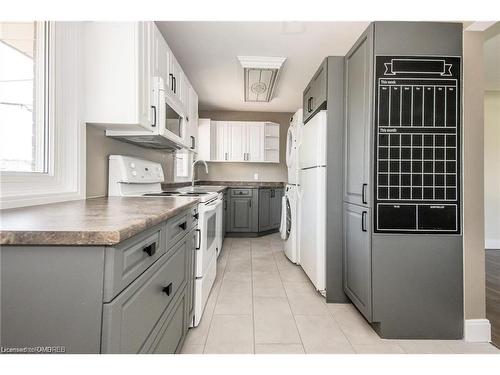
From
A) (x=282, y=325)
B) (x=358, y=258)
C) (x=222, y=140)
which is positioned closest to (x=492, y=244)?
(x=358, y=258)

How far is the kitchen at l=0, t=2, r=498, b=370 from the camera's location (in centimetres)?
63

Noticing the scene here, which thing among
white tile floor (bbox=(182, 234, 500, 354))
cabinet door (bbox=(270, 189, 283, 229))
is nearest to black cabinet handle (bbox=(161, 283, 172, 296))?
white tile floor (bbox=(182, 234, 500, 354))

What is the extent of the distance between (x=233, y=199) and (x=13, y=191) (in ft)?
11.4

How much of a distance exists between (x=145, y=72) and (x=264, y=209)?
3.33m

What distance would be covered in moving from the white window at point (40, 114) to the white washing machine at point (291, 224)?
2122 millimetres

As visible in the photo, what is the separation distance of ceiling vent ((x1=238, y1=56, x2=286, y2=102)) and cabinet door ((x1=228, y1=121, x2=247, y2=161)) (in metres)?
0.71

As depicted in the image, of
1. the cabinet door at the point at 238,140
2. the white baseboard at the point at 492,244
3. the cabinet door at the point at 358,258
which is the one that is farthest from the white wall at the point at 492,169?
the cabinet door at the point at 238,140

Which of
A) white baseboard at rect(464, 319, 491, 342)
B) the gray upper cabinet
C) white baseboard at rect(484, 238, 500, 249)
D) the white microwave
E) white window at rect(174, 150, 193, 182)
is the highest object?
the gray upper cabinet

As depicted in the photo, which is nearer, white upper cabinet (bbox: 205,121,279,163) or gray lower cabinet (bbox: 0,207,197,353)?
gray lower cabinet (bbox: 0,207,197,353)

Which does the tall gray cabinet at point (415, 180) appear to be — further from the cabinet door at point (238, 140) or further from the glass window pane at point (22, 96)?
the cabinet door at point (238, 140)

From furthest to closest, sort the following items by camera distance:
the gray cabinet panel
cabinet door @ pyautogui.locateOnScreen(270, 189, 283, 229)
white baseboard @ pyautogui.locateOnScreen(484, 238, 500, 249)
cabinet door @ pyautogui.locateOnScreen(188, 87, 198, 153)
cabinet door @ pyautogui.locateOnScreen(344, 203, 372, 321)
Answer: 1. cabinet door @ pyautogui.locateOnScreen(270, 189, 283, 229)
2. white baseboard @ pyautogui.locateOnScreen(484, 238, 500, 249)
3. cabinet door @ pyautogui.locateOnScreen(188, 87, 198, 153)
4. cabinet door @ pyautogui.locateOnScreen(344, 203, 372, 321)
5. the gray cabinet panel

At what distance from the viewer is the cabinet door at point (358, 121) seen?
164 cm

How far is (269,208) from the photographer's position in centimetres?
→ 476

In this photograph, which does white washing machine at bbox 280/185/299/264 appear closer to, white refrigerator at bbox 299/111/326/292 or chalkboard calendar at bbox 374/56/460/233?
white refrigerator at bbox 299/111/326/292
